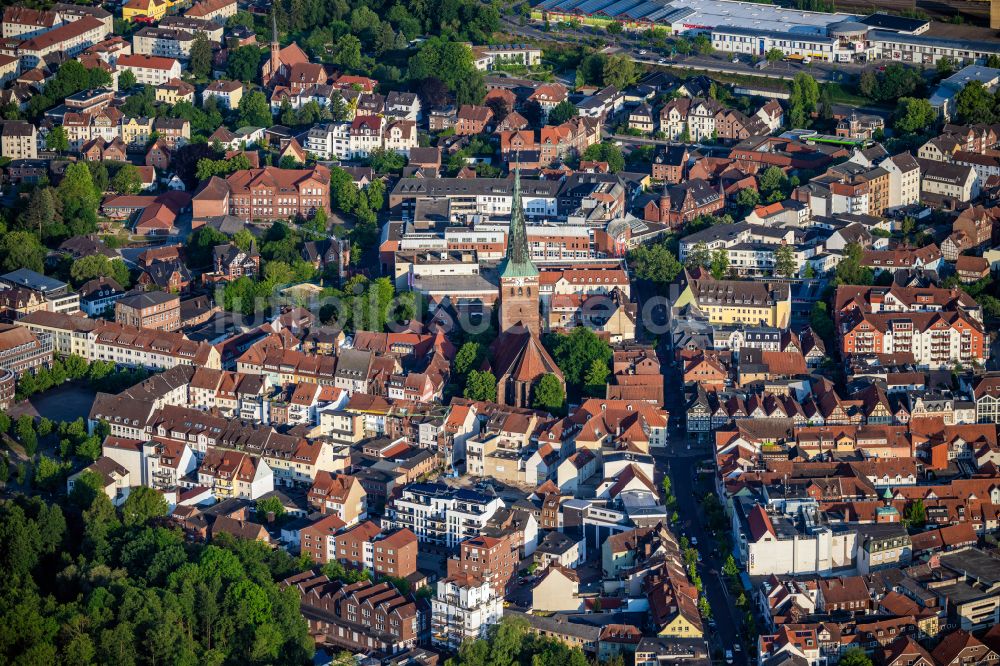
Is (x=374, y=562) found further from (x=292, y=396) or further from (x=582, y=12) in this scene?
(x=582, y=12)

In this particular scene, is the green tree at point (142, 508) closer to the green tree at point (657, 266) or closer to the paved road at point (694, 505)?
the paved road at point (694, 505)

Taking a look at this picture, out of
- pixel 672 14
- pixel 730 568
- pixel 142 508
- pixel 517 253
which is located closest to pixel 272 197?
pixel 517 253

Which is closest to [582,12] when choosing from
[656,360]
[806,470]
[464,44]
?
[464,44]

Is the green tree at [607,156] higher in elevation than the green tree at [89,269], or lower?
higher

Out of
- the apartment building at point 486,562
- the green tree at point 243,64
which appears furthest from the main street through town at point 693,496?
the green tree at point 243,64

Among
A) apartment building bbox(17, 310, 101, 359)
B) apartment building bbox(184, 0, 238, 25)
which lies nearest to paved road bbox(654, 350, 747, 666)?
apartment building bbox(17, 310, 101, 359)

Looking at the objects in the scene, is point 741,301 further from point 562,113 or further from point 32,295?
point 32,295

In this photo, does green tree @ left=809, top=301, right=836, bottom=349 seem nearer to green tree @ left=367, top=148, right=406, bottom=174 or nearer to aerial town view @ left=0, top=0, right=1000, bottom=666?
aerial town view @ left=0, top=0, right=1000, bottom=666
